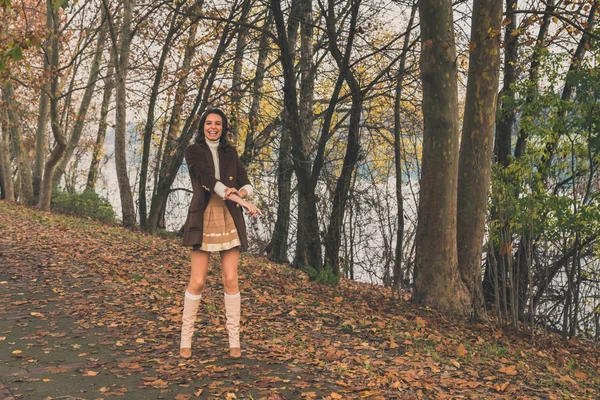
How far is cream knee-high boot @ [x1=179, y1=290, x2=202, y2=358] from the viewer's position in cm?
586

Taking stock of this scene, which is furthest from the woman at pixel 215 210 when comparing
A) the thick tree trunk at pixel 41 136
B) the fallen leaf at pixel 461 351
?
the thick tree trunk at pixel 41 136

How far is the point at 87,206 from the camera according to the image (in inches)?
985

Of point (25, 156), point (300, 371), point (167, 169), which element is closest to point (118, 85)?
point (167, 169)

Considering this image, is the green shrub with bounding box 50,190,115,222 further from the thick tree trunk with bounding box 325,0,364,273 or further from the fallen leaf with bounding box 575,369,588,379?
the fallen leaf with bounding box 575,369,588,379

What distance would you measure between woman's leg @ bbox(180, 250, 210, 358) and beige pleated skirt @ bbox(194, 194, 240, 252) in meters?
0.12

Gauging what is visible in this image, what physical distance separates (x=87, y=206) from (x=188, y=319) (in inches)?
804

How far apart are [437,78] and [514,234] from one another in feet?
10.2

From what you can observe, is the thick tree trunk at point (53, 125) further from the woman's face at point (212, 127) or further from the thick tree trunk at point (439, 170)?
the woman's face at point (212, 127)

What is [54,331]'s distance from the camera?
7.04m

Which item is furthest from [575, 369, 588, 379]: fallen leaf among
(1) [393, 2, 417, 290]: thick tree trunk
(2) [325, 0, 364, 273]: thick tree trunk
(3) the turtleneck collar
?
(2) [325, 0, 364, 273]: thick tree trunk

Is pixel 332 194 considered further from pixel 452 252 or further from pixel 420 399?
pixel 420 399

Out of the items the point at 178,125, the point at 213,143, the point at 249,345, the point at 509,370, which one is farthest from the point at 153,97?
the point at 509,370

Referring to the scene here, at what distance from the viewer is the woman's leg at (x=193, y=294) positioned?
574 centimetres

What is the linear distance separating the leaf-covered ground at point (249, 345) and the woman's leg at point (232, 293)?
180 mm
